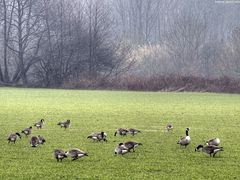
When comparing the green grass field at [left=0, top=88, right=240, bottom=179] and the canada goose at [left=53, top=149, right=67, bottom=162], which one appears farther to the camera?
the canada goose at [left=53, top=149, right=67, bottom=162]

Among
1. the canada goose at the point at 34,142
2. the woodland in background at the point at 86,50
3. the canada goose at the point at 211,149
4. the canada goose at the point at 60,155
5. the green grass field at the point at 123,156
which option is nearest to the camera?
the green grass field at the point at 123,156

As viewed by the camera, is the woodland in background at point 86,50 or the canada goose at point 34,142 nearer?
the canada goose at point 34,142

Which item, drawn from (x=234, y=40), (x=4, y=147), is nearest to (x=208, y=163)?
(x=4, y=147)

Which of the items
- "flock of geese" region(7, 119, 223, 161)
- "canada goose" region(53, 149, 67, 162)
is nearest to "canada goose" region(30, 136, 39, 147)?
"flock of geese" region(7, 119, 223, 161)

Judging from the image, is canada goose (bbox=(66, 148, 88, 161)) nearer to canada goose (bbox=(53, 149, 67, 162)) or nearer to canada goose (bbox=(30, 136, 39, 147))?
canada goose (bbox=(53, 149, 67, 162))

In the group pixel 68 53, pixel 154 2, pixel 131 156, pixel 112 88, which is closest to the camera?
pixel 131 156

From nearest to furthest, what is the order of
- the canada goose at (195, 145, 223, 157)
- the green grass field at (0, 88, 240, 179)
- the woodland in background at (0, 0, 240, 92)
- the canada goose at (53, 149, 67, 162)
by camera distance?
the green grass field at (0, 88, 240, 179) → the canada goose at (53, 149, 67, 162) → the canada goose at (195, 145, 223, 157) → the woodland in background at (0, 0, 240, 92)

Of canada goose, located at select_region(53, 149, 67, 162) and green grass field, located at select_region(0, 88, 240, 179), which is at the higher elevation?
canada goose, located at select_region(53, 149, 67, 162)

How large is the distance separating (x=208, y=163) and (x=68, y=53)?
164 ft

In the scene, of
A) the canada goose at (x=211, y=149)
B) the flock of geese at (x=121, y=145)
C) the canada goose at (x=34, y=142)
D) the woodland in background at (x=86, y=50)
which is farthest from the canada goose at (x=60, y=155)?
the woodland in background at (x=86, y=50)

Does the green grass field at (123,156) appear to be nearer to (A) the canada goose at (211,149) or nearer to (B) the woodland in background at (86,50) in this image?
(A) the canada goose at (211,149)

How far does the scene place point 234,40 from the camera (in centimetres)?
5528

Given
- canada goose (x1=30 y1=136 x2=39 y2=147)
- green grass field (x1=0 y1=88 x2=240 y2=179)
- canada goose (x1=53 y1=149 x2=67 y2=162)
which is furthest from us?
canada goose (x1=30 y1=136 x2=39 y2=147)

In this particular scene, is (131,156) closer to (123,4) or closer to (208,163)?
(208,163)
